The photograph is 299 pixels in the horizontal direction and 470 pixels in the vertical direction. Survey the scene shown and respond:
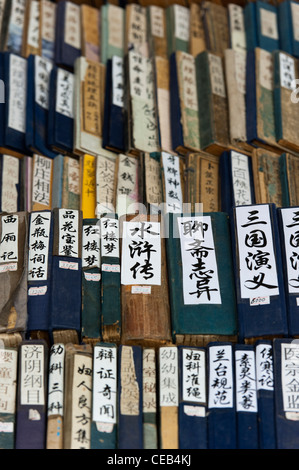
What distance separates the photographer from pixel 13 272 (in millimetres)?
2742

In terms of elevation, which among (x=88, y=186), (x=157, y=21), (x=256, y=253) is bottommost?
(x=256, y=253)

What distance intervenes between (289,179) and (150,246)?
806 millimetres

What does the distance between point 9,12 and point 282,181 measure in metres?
1.85

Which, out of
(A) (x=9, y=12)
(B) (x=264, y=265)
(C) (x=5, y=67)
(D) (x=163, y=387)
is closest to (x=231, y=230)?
(B) (x=264, y=265)

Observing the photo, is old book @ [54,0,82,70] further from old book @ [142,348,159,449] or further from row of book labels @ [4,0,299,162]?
old book @ [142,348,159,449]

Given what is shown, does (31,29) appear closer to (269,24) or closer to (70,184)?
(70,184)

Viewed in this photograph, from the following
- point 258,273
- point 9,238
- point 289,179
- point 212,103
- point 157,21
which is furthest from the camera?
point 157,21

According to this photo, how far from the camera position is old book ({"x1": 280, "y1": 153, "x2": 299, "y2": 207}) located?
320cm

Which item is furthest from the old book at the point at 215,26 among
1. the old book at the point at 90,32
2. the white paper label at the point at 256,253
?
the white paper label at the point at 256,253

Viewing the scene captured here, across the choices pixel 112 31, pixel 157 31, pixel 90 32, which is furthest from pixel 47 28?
pixel 157 31

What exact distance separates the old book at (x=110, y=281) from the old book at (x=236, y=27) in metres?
1.58

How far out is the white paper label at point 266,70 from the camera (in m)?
3.62

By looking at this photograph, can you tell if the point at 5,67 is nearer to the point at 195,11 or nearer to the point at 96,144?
the point at 96,144
